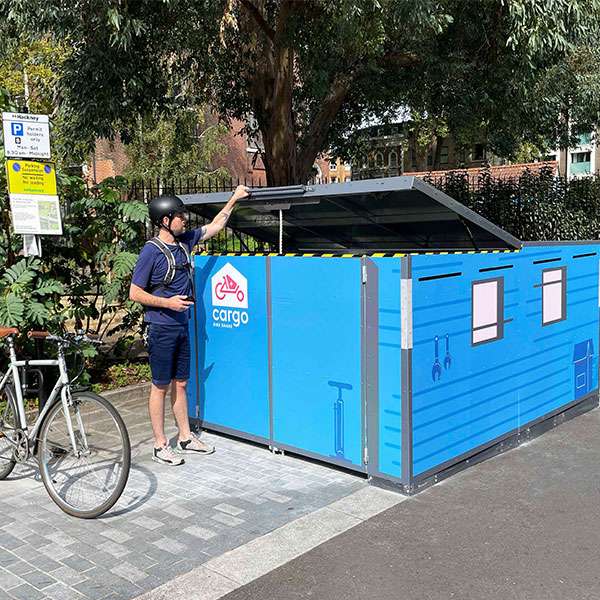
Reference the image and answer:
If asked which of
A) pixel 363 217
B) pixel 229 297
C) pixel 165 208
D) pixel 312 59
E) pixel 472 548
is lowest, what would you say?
pixel 472 548

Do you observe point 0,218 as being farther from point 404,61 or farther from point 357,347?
point 404,61

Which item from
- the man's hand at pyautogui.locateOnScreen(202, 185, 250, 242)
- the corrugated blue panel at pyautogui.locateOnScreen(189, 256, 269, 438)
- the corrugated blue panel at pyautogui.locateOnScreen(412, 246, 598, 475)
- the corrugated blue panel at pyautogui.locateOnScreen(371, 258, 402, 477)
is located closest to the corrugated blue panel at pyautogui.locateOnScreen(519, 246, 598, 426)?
the corrugated blue panel at pyautogui.locateOnScreen(412, 246, 598, 475)

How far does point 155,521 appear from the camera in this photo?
3.97 metres

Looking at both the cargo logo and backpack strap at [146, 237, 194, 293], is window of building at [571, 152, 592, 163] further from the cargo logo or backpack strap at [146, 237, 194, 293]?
backpack strap at [146, 237, 194, 293]

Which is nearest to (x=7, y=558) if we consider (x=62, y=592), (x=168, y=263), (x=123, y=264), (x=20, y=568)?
(x=20, y=568)

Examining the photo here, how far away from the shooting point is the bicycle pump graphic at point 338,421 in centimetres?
457

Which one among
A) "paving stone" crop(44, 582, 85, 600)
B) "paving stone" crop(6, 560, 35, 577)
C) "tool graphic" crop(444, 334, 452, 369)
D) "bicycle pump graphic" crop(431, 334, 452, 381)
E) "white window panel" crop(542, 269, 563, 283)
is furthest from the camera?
"white window panel" crop(542, 269, 563, 283)

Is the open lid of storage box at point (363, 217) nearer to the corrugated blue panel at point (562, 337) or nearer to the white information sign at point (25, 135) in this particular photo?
the corrugated blue panel at point (562, 337)

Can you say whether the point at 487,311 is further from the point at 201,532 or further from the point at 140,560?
the point at 140,560

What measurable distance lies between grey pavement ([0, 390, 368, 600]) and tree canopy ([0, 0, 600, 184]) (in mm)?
4496

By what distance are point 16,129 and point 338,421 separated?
3.23 meters

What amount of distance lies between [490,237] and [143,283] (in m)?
2.58

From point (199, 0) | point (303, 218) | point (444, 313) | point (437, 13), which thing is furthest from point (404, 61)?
point (444, 313)

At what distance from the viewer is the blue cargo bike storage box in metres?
4.29
